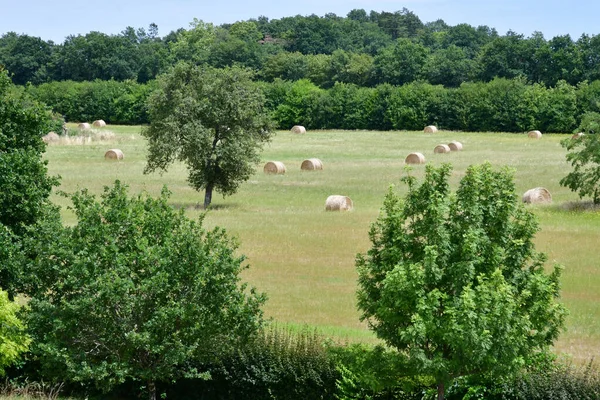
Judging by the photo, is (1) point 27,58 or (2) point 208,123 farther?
(1) point 27,58

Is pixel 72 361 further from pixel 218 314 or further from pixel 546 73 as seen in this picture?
pixel 546 73

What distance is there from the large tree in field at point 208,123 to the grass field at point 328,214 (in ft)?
6.12

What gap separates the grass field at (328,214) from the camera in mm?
24625

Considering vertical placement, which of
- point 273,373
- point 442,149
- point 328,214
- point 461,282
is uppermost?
point 461,282

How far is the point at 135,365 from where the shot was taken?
58.6ft

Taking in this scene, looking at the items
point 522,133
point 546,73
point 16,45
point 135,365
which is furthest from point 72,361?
point 16,45

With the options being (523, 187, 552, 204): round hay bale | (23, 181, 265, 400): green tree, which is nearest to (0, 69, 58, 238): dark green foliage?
(23, 181, 265, 400): green tree

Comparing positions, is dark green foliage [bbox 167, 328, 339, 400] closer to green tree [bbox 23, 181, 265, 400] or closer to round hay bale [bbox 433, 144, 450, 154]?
green tree [bbox 23, 181, 265, 400]

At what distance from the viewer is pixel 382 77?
13712 centimetres

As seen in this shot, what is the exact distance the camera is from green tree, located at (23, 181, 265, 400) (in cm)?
1725

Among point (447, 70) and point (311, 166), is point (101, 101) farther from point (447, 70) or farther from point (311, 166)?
point (311, 166)

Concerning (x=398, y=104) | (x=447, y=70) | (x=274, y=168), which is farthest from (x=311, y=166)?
(x=447, y=70)

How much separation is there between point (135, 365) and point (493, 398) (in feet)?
22.2

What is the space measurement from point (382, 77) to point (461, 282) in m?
123
